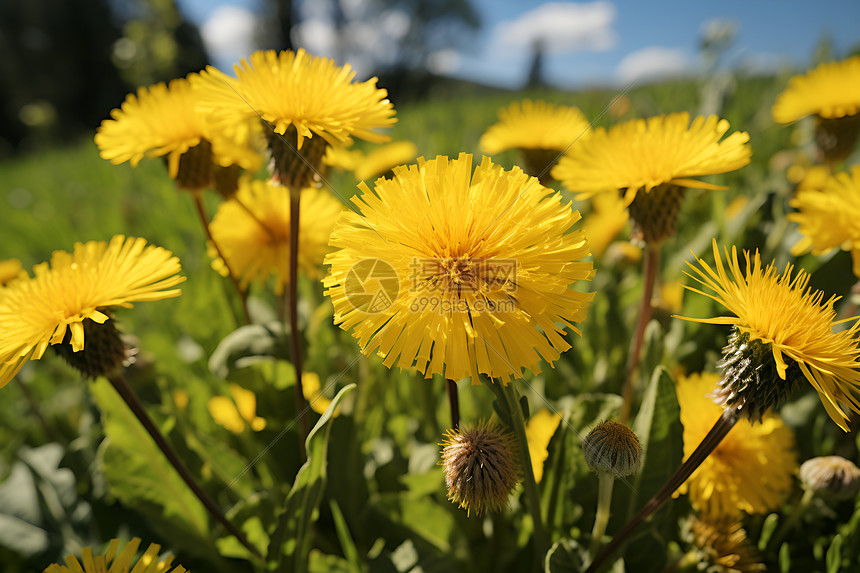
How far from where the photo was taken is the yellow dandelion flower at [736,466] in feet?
3.59

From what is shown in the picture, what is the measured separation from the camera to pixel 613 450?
0.80 metres

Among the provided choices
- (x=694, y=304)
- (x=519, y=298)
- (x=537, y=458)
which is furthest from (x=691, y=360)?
(x=519, y=298)

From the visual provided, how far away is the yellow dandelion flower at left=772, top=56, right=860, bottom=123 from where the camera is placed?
5.31 feet

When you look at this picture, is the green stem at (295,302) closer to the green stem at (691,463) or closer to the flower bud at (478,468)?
the flower bud at (478,468)

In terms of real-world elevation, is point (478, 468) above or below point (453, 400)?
below

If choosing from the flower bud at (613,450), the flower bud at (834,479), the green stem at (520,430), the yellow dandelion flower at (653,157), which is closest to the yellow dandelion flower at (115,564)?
the green stem at (520,430)

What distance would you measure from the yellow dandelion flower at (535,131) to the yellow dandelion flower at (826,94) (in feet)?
2.38

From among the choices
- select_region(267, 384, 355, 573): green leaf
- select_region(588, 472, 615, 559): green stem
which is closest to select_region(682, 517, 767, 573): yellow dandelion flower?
select_region(588, 472, 615, 559): green stem

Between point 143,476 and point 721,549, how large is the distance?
1.39 meters

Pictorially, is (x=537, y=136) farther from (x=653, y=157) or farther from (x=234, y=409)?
(x=234, y=409)

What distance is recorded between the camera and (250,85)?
1012 millimetres

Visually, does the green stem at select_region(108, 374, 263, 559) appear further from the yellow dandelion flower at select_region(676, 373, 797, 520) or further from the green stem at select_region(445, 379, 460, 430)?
the yellow dandelion flower at select_region(676, 373, 797, 520)

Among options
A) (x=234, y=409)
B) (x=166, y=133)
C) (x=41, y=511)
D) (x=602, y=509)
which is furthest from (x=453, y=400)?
(x=41, y=511)

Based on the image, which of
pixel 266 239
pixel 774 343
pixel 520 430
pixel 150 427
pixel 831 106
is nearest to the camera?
pixel 774 343
